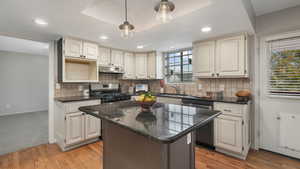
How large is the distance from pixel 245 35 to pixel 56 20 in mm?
3141

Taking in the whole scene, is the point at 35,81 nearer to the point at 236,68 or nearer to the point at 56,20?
the point at 56,20

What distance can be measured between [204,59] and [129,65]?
2.12 metres

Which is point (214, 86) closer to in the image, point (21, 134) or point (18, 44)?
point (21, 134)

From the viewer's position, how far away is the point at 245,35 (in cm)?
244

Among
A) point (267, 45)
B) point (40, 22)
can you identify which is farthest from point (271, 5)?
point (40, 22)

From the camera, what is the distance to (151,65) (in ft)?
13.3

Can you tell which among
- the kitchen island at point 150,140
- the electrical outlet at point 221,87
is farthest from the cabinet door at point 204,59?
the kitchen island at point 150,140

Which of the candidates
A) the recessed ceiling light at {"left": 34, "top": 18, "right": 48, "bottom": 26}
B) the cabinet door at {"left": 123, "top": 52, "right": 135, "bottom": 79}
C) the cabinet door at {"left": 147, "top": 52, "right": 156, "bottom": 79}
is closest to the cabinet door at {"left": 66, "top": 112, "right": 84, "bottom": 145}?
the recessed ceiling light at {"left": 34, "top": 18, "right": 48, "bottom": 26}

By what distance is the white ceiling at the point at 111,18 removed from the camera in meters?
1.64

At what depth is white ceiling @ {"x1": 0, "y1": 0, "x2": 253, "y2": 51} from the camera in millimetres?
1636

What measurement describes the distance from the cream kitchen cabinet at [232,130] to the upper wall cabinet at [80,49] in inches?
109

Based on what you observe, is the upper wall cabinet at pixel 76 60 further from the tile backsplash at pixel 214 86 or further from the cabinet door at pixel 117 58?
the tile backsplash at pixel 214 86

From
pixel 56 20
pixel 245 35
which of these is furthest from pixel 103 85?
pixel 245 35

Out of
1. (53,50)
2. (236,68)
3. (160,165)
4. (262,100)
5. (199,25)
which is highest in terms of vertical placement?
(199,25)
